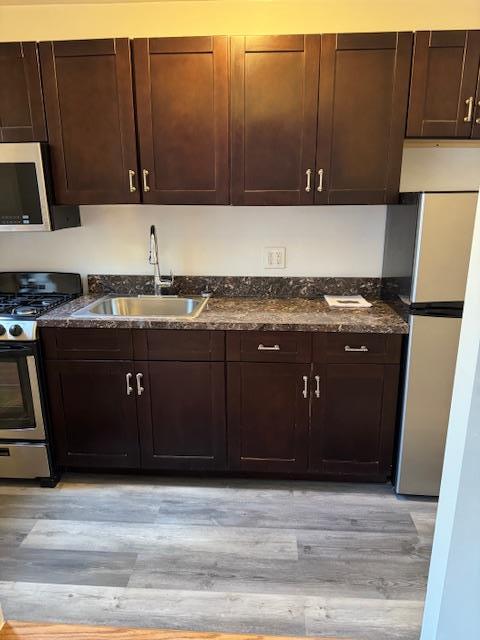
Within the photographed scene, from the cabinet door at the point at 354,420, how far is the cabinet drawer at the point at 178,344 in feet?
1.67

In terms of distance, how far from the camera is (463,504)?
1065 millimetres

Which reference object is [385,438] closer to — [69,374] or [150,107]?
[69,374]

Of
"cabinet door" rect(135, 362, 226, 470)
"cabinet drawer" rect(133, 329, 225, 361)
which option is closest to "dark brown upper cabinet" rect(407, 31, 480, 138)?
"cabinet drawer" rect(133, 329, 225, 361)

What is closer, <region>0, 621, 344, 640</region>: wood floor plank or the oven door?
<region>0, 621, 344, 640</region>: wood floor plank

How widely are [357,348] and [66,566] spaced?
1.60 m

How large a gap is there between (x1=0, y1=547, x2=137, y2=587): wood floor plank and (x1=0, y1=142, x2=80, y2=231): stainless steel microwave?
154 cm

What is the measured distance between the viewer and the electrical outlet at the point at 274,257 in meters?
2.61

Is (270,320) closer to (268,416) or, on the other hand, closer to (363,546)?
(268,416)

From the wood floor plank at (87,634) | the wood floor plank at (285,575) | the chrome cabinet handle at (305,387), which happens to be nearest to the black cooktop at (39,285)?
the chrome cabinet handle at (305,387)

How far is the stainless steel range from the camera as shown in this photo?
219cm

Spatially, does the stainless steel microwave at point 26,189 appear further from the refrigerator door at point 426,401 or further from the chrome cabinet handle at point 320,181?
the refrigerator door at point 426,401

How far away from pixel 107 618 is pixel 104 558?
0.30 m

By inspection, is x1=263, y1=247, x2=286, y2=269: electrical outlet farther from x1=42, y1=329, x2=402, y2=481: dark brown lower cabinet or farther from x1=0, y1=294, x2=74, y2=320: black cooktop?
x1=0, y1=294, x2=74, y2=320: black cooktop

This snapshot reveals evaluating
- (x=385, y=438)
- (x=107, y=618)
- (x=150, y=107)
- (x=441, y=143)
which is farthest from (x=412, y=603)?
(x=150, y=107)
